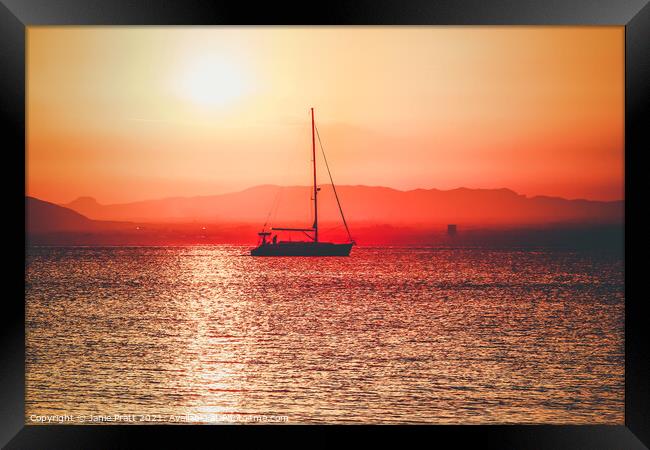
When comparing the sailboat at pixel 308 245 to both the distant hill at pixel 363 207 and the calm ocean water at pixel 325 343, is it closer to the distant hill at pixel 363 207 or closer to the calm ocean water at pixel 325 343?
the distant hill at pixel 363 207

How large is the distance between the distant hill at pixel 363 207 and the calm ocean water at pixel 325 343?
252 centimetres

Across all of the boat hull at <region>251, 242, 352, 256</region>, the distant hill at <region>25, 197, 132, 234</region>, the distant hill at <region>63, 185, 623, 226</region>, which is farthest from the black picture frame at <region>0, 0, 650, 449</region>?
the boat hull at <region>251, 242, 352, 256</region>

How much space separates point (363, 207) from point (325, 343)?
28.7 ft

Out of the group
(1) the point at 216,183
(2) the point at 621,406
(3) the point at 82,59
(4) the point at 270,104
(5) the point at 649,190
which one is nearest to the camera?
(5) the point at 649,190

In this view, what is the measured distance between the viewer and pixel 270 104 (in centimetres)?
2248

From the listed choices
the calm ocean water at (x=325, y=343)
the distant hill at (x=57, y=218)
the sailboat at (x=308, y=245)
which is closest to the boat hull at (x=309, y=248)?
the sailboat at (x=308, y=245)

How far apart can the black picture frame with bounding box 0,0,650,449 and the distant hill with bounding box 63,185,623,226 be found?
18.9 meters

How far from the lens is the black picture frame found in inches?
143

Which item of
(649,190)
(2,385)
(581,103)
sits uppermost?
(581,103)

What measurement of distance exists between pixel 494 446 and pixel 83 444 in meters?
2.00

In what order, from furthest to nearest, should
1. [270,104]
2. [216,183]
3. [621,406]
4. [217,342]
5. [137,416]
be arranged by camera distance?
[216,183] < [270,104] < [217,342] < [137,416] < [621,406]

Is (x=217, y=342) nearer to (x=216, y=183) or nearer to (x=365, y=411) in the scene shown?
(x=365, y=411)

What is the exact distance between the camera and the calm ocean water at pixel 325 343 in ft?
34.0

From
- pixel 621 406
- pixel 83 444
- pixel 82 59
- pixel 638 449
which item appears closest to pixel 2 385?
pixel 83 444
